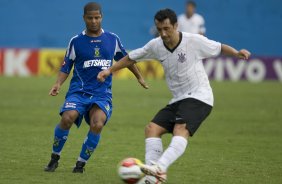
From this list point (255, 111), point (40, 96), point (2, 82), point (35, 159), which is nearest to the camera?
point (35, 159)

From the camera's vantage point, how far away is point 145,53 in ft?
28.2

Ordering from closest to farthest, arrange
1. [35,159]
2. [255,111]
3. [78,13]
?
[35,159], [255,111], [78,13]

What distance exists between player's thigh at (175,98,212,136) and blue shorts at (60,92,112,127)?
1.49 m

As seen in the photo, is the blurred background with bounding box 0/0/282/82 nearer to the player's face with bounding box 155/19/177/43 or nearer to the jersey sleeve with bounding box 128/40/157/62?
the jersey sleeve with bounding box 128/40/157/62

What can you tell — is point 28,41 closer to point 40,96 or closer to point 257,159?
point 40,96

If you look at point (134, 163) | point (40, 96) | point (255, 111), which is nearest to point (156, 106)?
point (255, 111)

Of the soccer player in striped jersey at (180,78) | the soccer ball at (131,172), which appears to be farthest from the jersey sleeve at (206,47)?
the soccer ball at (131,172)

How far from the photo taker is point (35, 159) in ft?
34.6

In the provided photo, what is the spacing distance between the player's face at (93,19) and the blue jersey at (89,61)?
0.55ft

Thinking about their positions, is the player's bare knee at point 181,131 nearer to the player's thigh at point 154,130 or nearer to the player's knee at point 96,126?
the player's thigh at point 154,130

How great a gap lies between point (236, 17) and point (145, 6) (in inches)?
170

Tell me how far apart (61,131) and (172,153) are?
200 centimetres

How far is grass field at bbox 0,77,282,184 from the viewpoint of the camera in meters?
9.34

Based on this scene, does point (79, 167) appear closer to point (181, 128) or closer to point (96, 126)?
point (96, 126)
